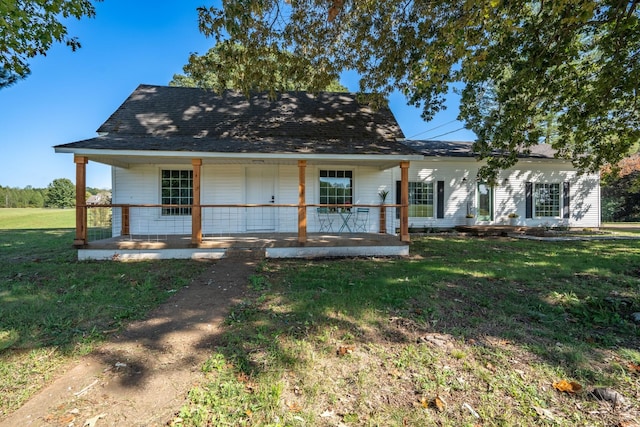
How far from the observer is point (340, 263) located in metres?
7.31

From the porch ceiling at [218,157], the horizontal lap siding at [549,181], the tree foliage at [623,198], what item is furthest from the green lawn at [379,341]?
the tree foliage at [623,198]

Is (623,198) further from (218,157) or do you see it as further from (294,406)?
(294,406)

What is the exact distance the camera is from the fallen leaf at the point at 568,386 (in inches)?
99.5

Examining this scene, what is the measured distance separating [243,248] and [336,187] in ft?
14.0

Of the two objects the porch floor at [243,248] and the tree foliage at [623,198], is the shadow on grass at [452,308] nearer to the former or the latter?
the porch floor at [243,248]

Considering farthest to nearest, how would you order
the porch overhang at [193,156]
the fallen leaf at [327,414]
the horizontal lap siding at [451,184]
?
the horizontal lap siding at [451,184] < the porch overhang at [193,156] < the fallen leaf at [327,414]

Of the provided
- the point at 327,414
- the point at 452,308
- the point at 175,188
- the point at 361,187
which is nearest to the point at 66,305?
the point at 327,414

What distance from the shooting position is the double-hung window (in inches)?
427

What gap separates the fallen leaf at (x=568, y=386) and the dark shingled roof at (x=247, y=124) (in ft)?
21.6

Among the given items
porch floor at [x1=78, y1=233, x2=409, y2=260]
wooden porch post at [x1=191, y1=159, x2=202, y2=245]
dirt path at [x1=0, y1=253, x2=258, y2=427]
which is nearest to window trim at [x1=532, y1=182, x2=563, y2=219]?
porch floor at [x1=78, y1=233, x2=409, y2=260]

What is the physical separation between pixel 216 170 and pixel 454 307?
834 cm

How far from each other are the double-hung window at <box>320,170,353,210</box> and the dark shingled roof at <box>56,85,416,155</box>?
1266mm


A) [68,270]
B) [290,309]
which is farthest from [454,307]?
[68,270]

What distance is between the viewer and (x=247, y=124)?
10.6 meters
